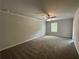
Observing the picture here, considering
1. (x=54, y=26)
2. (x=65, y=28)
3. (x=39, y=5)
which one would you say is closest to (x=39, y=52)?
(x=39, y=5)

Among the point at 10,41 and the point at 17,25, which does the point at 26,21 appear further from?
the point at 10,41

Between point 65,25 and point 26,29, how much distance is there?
5.03 meters

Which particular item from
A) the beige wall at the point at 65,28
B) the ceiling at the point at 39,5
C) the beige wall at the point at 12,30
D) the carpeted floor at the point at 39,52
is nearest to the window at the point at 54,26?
the beige wall at the point at 65,28

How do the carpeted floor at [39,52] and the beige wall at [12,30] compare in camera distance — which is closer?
the carpeted floor at [39,52]

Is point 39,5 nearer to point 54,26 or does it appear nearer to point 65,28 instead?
point 65,28

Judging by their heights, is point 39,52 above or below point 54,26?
below

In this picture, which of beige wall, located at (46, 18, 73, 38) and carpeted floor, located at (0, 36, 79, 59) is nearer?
carpeted floor, located at (0, 36, 79, 59)

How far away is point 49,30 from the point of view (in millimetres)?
11461

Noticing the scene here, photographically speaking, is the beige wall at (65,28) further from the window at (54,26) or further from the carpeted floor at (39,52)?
the carpeted floor at (39,52)

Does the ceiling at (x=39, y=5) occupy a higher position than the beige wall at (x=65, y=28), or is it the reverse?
the ceiling at (x=39, y=5)

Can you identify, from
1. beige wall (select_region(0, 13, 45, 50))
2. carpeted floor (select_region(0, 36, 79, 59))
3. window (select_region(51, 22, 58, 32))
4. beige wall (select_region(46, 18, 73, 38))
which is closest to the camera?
carpeted floor (select_region(0, 36, 79, 59))

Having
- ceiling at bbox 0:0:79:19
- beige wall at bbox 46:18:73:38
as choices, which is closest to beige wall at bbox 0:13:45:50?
ceiling at bbox 0:0:79:19

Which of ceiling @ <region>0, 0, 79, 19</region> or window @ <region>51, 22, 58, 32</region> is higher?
ceiling @ <region>0, 0, 79, 19</region>

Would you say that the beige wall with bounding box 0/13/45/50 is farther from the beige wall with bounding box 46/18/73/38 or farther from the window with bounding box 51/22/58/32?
the window with bounding box 51/22/58/32
